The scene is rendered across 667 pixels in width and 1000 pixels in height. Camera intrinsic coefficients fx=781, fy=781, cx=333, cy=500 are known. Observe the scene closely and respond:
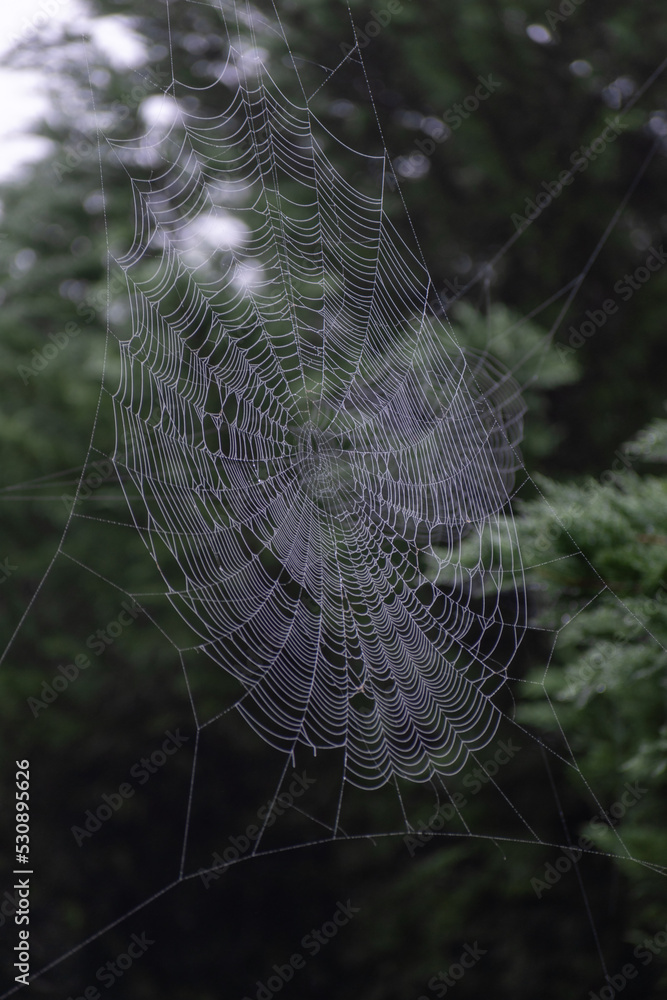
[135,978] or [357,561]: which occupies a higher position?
Result: [357,561]

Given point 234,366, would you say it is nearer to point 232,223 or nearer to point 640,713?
point 232,223

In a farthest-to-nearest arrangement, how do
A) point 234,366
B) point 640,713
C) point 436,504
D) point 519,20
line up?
point 519,20, point 234,366, point 436,504, point 640,713

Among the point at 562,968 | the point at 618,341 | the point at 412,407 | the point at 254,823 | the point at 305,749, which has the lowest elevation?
the point at 254,823

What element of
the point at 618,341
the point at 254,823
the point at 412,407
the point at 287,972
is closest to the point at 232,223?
the point at 412,407

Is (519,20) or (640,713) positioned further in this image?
(519,20)

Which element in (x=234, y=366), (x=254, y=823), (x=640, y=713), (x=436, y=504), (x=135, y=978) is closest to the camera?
(x=640, y=713)

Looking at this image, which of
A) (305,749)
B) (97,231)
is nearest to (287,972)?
(305,749)
